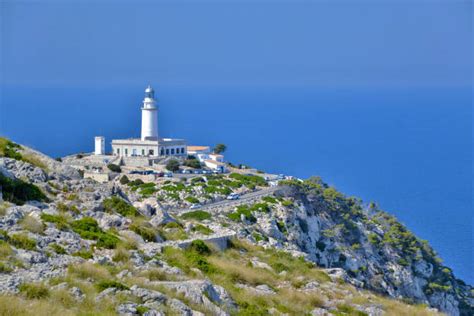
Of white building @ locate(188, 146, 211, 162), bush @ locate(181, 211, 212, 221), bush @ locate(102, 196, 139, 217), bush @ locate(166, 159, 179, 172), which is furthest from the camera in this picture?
white building @ locate(188, 146, 211, 162)

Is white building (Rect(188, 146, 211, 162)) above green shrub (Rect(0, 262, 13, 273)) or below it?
above

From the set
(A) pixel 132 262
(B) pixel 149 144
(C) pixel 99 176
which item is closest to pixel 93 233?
(A) pixel 132 262

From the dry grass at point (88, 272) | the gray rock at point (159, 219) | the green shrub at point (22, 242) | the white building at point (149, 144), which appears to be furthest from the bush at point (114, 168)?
the dry grass at point (88, 272)

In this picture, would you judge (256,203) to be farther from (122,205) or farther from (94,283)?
(94,283)

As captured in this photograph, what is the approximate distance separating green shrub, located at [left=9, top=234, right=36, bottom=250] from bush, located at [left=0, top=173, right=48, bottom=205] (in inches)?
170

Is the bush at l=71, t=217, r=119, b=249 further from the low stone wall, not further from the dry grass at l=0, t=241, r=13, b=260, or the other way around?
the low stone wall

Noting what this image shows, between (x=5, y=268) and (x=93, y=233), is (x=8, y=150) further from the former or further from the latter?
(x=5, y=268)

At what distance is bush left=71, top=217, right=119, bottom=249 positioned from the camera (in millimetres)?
18906

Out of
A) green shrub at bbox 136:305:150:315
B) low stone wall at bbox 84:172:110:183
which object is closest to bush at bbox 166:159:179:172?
low stone wall at bbox 84:172:110:183

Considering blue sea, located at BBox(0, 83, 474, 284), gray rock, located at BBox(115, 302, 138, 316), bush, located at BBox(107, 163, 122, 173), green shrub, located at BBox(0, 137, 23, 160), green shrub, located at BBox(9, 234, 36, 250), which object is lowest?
gray rock, located at BBox(115, 302, 138, 316)

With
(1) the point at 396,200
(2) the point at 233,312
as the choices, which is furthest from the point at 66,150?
(2) the point at 233,312

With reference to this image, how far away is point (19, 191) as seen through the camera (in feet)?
71.4

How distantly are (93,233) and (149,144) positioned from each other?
4373 cm

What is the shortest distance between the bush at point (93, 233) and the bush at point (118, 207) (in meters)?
2.28
